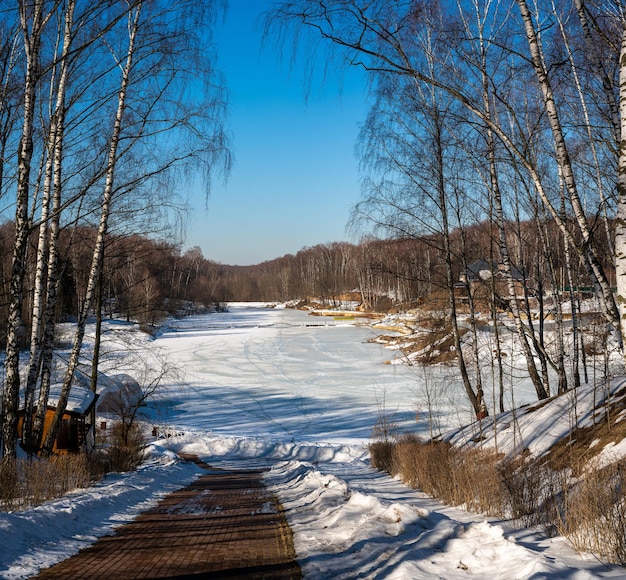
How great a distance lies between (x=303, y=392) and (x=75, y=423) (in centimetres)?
1340

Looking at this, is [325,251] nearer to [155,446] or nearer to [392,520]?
[155,446]

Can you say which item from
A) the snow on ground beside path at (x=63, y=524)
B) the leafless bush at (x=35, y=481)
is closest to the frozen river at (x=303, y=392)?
the leafless bush at (x=35, y=481)

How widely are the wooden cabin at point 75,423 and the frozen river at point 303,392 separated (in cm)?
514

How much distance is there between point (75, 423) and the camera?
16234mm

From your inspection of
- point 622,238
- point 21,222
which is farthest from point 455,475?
point 21,222

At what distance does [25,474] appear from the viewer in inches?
268

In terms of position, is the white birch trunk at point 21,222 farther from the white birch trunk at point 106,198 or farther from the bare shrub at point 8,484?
the white birch trunk at point 106,198

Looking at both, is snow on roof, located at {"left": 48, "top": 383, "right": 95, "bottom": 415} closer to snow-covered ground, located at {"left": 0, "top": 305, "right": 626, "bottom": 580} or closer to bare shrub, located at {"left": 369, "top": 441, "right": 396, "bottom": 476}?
snow-covered ground, located at {"left": 0, "top": 305, "right": 626, "bottom": 580}

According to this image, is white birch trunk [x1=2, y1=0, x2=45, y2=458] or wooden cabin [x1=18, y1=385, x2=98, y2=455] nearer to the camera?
white birch trunk [x1=2, y1=0, x2=45, y2=458]

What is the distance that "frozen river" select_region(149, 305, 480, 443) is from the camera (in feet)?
70.4

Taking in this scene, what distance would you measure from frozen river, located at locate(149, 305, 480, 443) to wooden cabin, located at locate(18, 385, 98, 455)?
5.14 metres

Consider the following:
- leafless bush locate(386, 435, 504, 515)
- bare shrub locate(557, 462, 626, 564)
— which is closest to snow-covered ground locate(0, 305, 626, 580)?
bare shrub locate(557, 462, 626, 564)

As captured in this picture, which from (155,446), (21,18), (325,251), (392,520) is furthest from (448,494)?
(325,251)

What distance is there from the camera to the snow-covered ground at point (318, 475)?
152 inches
